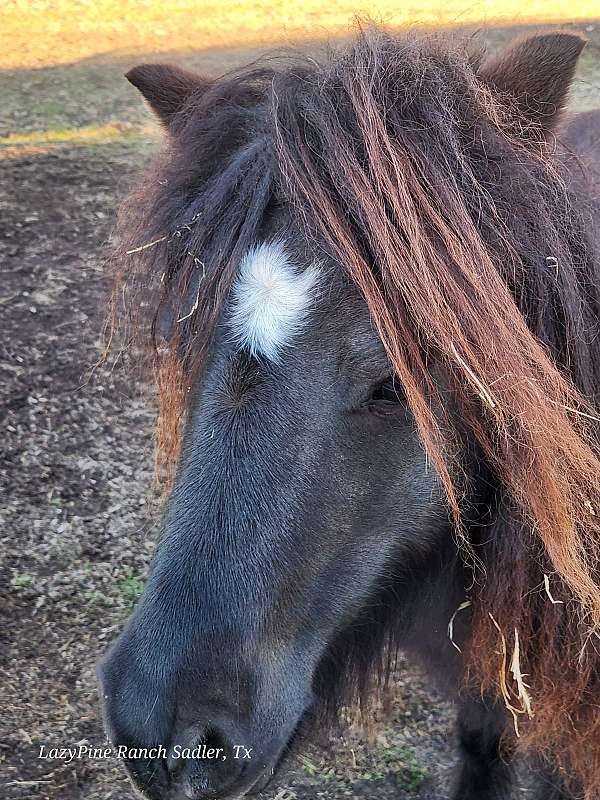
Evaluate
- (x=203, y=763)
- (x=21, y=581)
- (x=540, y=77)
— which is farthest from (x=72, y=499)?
(x=540, y=77)

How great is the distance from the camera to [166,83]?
169 cm

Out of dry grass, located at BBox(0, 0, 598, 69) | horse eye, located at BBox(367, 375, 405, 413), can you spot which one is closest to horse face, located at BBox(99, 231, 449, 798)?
horse eye, located at BBox(367, 375, 405, 413)

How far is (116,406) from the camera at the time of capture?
3.55 m

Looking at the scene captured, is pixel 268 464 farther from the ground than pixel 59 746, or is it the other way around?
pixel 268 464

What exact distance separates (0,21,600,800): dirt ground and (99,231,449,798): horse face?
0.93 metres

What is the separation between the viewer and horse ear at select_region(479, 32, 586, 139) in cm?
138

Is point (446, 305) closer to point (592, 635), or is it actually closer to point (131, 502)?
point (592, 635)

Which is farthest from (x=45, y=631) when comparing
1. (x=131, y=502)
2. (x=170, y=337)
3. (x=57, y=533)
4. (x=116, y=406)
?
(x=170, y=337)

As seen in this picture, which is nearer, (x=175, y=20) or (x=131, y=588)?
(x=131, y=588)

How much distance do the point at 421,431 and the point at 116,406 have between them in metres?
2.53

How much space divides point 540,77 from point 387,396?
0.63m

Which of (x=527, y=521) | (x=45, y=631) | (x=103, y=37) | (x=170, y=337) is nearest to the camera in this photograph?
(x=527, y=521)

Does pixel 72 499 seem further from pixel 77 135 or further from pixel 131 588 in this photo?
pixel 77 135

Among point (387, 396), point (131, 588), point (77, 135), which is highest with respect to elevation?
point (387, 396)
